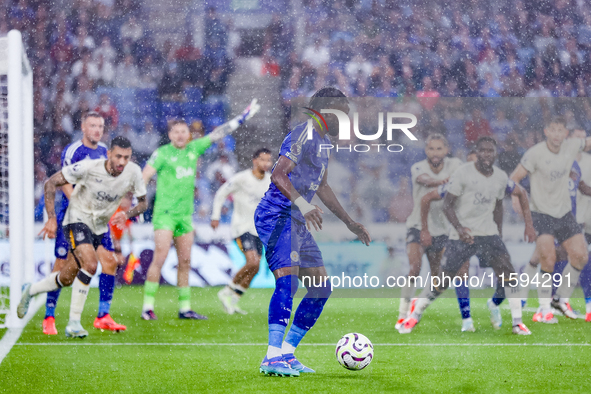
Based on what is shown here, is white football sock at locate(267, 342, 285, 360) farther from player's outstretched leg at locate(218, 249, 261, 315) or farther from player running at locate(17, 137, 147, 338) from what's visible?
player's outstretched leg at locate(218, 249, 261, 315)

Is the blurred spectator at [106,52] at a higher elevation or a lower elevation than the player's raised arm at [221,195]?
higher

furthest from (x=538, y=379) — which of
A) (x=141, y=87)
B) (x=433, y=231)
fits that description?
(x=141, y=87)

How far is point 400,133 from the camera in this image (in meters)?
11.5

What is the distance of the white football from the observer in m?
3.85

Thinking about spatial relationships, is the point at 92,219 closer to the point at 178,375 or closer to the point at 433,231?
the point at 178,375

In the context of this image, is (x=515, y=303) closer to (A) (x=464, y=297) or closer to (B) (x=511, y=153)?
(A) (x=464, y=297)

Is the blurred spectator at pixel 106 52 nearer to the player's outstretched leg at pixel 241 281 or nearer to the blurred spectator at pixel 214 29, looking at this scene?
the blurred spectator at pixel 214 29

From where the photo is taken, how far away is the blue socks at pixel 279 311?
12.3 ft

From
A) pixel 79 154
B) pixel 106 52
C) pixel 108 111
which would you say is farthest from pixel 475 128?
pixel 79 154

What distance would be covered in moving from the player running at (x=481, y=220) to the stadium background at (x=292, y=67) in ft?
15.6

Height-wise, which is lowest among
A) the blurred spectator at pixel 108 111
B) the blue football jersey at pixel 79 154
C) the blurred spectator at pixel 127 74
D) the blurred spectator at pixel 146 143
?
the blue football jersey at pixel 79 154

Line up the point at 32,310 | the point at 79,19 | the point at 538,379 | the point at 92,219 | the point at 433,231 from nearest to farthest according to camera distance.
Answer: the point at 538,379
the point at 92,219
the point at 433,231
the point at 32,310
the point at 79,19

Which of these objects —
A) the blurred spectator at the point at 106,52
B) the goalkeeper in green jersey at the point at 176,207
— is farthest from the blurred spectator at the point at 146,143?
the goalkeeper in green jersey at the point at 176,207

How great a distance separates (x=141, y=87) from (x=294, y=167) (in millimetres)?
8838
